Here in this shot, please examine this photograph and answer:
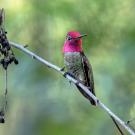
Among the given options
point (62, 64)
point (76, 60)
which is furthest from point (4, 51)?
point (62, 64)

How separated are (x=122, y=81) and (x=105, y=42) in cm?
30

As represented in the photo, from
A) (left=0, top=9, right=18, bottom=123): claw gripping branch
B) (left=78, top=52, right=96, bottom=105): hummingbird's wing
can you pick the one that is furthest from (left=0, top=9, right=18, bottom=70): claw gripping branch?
(left=78, top=52, right=96, bottom=105): hummingbird's wing

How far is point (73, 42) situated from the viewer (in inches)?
145

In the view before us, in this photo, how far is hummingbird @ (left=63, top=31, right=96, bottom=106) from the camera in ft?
11.8

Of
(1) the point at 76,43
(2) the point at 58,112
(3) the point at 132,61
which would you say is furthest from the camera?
(2) the point at 58,112

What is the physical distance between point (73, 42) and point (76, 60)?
7.3 inches

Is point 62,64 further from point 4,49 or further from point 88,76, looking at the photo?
point 4,49

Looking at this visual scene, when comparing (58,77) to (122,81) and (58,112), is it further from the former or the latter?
(122,81)

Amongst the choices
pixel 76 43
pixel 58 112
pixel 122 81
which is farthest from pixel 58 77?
pixel 76 43

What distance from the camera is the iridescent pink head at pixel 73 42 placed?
11.8 feet

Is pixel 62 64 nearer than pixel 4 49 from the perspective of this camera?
No

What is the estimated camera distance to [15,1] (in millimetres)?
4578

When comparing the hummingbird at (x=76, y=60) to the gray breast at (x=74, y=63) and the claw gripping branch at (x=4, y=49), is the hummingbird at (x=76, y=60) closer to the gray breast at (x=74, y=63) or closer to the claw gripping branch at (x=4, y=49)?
the gray breast at (x=74, y=63)

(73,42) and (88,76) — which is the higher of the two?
(73,42)
